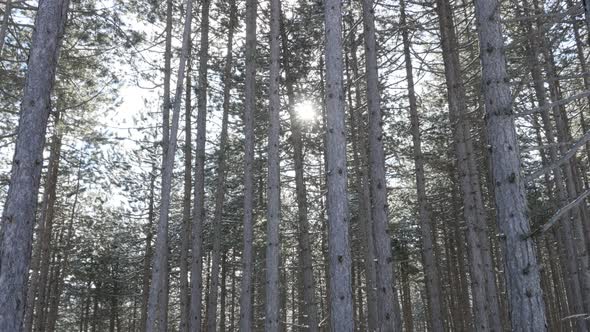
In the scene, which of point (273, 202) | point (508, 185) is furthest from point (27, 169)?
point (508, 185)

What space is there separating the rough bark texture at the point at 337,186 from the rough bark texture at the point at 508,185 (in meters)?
2.64

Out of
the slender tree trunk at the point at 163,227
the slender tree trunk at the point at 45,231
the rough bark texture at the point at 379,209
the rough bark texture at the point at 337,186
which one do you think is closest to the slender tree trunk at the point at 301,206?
the slender tree trunk at the point at 163,227

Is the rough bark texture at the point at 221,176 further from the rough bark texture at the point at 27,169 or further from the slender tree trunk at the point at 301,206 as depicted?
the rough bark texture at the point at 27,169

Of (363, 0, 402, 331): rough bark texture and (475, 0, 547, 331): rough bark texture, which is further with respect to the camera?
(363, 0, 402, 331): rough bark texture

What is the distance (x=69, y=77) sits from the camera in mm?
11352

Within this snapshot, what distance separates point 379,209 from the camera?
8898 millimetres

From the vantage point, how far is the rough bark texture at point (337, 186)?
6730 millimetres

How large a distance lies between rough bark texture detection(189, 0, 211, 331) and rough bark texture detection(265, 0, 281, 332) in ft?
11.4

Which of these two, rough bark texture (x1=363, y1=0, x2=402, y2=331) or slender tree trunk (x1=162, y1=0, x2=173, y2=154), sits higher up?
slender tree trunk (x1=162, y1=0, x2=173, y2=154)

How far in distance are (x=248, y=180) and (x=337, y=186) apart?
15.8ft

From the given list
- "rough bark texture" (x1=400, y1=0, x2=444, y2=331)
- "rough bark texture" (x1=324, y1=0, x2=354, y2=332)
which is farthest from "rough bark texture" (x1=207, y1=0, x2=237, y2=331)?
"rough bark texture" (x1=324, y1=0, x2=354, y2=332)

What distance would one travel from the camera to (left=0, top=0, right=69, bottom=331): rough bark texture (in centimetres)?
582

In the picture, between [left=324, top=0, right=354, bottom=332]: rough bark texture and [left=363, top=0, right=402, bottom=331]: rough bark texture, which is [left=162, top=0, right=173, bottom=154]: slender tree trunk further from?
[left=324, top=0, right=354, bottom=332]: rough bark texture

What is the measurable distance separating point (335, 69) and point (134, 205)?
15.1m
